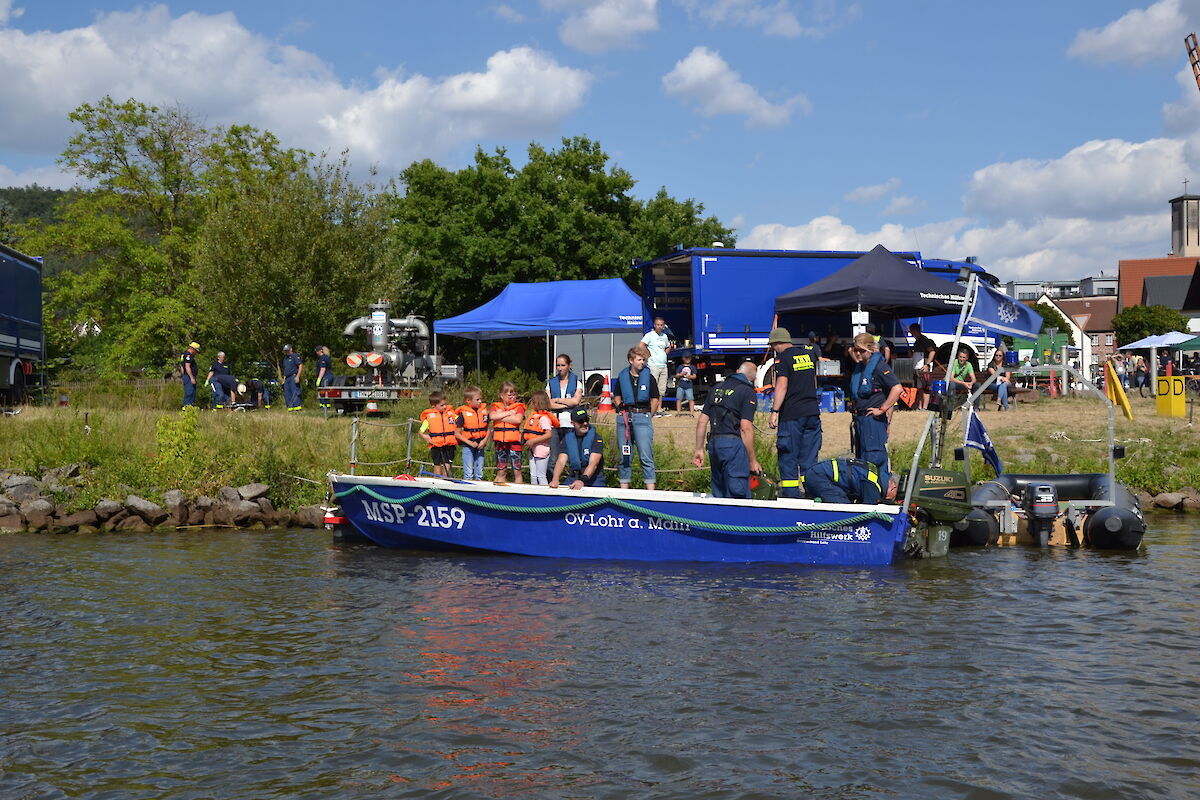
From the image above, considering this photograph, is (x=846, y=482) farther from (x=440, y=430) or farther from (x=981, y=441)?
(x=440, y=430)

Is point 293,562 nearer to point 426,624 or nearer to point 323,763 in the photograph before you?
point 426,624

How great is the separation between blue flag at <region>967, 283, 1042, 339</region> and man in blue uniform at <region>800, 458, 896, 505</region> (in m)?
1.92

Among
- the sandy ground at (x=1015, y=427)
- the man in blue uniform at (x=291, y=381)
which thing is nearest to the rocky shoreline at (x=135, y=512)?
the sandy ground at (x=1015, y=427)

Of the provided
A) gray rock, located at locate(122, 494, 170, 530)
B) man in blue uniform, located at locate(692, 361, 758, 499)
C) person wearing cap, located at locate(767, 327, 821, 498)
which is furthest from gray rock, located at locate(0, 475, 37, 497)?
person wearing cap, located at locate(767, 327, 821, 498)

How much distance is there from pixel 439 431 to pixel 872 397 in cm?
533

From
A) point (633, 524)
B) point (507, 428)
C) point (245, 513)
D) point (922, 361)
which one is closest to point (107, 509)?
point (245, 513)

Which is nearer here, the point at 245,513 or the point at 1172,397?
the point at 245,513

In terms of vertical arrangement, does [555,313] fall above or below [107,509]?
above

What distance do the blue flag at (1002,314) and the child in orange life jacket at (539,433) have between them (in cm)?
486

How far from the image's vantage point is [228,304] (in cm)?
2920

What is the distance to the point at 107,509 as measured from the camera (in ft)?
51.2

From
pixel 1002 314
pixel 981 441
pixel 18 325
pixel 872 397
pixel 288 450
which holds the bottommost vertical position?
pixel 288 450

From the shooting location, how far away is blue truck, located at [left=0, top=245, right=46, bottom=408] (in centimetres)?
2300

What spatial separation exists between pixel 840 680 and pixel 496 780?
2735mm
